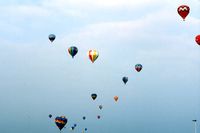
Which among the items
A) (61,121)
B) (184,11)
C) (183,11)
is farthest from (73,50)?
(184,11)

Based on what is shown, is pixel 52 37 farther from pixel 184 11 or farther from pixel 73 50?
pixel 184 11

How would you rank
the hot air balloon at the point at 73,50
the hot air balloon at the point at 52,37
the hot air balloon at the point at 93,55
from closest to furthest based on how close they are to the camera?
the hot air balloon at the point at 93,55
the hot air balloon at the point at 73,50
the hot air balloon at the point at 52,37

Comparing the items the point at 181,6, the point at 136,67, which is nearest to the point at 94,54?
the point at 136,67

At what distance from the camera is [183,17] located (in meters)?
62.4

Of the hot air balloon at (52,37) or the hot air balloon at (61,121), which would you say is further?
the hot air balloon at (52,37)

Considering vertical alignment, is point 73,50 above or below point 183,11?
above

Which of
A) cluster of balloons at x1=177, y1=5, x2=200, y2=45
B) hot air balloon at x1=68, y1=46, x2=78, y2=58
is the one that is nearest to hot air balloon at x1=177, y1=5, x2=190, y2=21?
cluster of balloons at x1=177, y1=5, x2=200, y2=45

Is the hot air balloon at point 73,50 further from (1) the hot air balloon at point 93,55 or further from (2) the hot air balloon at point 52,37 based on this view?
(2) the hot air balloon at point 52,37

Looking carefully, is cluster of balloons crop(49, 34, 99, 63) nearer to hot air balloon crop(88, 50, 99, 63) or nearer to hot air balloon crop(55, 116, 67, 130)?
hot air balloon crop(88, 50, 99, 63)

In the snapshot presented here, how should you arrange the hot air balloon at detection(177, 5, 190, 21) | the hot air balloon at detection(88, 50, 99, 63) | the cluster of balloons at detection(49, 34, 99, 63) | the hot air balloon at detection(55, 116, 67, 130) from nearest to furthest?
the hot air balloon at detection(177, 5, 190, 21) → the hot air balloon at detection(55, 116, 67, 130) → the hot air balloon at detection(88, 50, 99, 63) → the cluster of balloons at detection(49, 34, 99, 63)

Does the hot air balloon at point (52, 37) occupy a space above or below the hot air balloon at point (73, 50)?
above

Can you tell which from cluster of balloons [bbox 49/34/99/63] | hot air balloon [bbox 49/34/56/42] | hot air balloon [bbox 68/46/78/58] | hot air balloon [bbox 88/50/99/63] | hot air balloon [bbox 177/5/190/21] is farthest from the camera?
hot air balloon [bbox 49/34/56/42]

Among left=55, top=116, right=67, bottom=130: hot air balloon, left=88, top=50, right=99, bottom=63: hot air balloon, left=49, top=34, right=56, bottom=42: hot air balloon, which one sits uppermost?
left=49, top=34, right=56, bottom=42: hot air balloon

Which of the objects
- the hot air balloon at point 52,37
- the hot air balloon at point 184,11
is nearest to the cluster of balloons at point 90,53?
the hot air balloon at point 52,37
